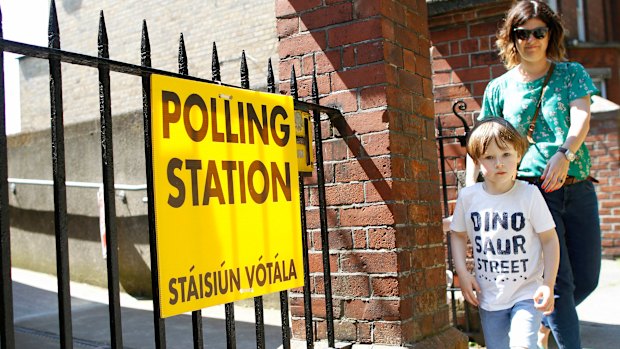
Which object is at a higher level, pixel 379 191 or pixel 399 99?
pixel 399 99

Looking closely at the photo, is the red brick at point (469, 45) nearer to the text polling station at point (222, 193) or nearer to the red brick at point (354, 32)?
the red brick at point (354, 32)

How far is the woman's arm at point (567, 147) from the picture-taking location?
259cm

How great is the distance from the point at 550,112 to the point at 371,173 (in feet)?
2.92

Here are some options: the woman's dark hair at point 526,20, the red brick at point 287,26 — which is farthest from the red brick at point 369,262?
the woman's dark hair at point 526,20

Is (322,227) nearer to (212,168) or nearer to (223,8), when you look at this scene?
(212,168)

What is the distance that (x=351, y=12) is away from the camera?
108 inches

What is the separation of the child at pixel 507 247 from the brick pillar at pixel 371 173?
1.08ft

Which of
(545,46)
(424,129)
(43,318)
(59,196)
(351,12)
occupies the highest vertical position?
(351,12)

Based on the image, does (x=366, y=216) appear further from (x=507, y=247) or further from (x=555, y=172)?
(x=555, y=172)

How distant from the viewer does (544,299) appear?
7.54 ft

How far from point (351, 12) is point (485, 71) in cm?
195

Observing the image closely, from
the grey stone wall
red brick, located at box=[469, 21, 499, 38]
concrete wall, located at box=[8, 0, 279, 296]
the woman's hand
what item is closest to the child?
the woman's hand

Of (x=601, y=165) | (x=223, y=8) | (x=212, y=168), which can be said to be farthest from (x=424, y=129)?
(x=223, y=8)

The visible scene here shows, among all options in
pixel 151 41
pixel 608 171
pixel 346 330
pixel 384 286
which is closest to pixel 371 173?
pixel 384 286
